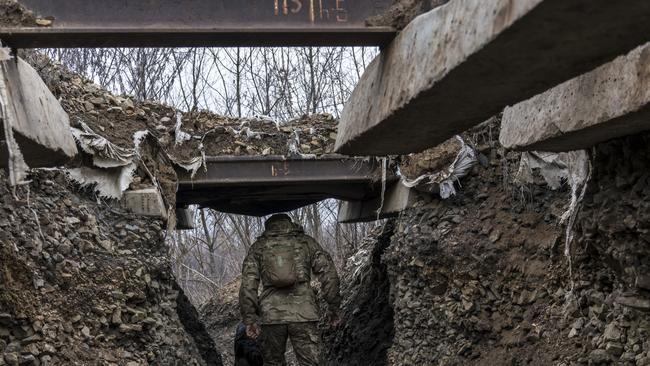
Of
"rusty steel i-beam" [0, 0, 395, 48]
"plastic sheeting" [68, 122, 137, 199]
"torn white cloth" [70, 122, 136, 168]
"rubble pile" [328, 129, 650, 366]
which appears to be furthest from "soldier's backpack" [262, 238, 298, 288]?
"rusty steel i-beam" [0, 0, 395, 48]

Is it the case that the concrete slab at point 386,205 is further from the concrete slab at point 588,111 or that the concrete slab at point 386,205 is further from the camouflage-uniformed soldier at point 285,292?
the concrete slab at point 588,111

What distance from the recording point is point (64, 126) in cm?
491

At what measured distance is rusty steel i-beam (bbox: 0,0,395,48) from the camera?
3736mm

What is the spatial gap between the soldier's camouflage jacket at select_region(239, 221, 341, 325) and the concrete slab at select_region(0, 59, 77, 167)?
450cm

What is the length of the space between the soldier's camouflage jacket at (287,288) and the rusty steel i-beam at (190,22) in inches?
216

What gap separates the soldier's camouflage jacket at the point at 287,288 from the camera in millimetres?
8953

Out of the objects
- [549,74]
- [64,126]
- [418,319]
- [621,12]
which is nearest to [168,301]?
[418,319]

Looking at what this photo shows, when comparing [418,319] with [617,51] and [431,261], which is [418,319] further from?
[617,51]

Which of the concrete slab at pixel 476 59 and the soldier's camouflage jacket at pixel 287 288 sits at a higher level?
the concrete slab at pixel 476 59

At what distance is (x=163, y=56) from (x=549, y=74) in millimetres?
19295

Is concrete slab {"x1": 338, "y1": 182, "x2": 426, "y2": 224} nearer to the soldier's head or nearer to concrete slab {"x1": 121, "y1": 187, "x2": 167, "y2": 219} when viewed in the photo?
the soldier's head

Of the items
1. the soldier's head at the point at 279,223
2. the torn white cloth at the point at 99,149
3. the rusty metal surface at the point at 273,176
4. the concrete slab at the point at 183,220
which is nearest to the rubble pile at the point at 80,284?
the torn white cloth at the point at 99,149

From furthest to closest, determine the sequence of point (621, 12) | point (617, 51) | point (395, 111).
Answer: point (395, 111)
point (617, 51)
point (621, 12)

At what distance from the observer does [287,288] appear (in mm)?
9102
